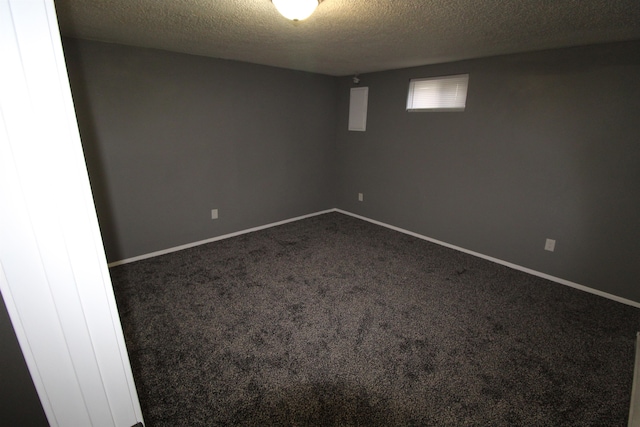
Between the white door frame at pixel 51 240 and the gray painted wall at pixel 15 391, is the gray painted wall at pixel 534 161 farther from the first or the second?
the gray painted wall at pixel 15 391

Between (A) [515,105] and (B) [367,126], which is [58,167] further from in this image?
(B) [367,126]

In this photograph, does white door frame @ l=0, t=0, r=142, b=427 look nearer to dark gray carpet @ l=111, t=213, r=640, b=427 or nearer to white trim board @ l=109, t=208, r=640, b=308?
dark gray carpet @ l=111, t=213, r=640, b=427

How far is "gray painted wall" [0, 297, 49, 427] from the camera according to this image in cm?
52

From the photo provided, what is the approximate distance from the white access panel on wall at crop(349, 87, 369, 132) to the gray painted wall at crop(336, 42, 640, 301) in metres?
0.19

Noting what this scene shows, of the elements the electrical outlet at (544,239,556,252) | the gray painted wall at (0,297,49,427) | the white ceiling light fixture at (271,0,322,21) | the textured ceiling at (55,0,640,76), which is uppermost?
the textured ceiling at (55,0,640,76)

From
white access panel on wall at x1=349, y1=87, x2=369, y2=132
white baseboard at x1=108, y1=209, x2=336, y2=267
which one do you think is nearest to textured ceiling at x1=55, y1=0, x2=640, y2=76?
white access panel on wall at x1=349, y1=87, x2=369, y2=132

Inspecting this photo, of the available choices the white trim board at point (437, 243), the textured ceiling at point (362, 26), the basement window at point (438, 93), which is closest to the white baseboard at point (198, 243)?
the white trim board at point (437, 243)

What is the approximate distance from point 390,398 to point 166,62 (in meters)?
3.51

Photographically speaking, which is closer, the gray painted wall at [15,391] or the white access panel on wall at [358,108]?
the gray painted wall at [15,391]

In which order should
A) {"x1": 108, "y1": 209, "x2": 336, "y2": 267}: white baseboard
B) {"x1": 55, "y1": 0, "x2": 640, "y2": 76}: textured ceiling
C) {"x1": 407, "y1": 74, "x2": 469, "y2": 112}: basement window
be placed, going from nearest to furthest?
{"x1": 55, "y1": 0, "x2": 640, "y2": 76}: textured ceiling → {"x1": 108, "y1": 209, "x2": 336, "y2": 267}: white baseboard → {"x1": 407, "y1": 74, "x2": 469, "y2": 112}: basement window

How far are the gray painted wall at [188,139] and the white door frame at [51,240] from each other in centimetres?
284

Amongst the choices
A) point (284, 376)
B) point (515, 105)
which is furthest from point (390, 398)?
point (515, 105)

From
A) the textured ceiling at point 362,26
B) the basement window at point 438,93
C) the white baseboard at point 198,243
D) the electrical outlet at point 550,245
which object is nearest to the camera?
the textured ceiling at point 362,26

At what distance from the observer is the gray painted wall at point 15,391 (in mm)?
516
